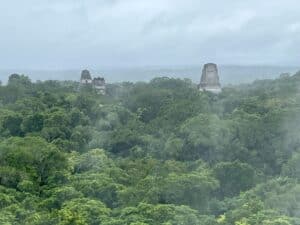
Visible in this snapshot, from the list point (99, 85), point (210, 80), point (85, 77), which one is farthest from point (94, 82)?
point (210, 80)

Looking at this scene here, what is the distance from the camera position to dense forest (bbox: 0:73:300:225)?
22469 mm

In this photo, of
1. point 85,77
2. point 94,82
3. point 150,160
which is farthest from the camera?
point 85,77

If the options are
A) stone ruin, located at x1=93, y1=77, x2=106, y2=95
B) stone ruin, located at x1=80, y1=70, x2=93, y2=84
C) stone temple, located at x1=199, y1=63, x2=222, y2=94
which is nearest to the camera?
stone temple, located at x1=199, y1=63, x2=222, y2=94

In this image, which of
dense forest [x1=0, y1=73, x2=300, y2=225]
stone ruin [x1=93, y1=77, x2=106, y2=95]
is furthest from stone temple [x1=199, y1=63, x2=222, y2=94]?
dense forest [x1=0, y1=73, x2=300, y2=225]

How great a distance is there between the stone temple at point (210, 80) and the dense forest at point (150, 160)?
8.53 metres

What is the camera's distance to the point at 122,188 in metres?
25.6

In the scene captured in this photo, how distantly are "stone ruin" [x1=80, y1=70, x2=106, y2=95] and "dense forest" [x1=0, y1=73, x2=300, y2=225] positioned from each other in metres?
9.10

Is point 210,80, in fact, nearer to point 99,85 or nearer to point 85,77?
point 99,85

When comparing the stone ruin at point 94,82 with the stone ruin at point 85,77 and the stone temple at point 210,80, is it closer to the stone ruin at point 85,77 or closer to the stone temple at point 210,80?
the stone ruin at point 85,77

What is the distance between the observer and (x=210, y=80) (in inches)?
2288

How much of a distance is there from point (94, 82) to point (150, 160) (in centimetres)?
2920

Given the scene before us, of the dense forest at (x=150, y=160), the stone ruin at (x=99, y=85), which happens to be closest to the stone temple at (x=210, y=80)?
the stone ruin at (x=99, y=85)

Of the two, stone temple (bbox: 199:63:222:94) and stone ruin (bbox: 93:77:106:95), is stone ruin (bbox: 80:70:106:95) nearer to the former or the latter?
stone ruin (bbox: 93:77:106:95)

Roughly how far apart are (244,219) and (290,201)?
10.0 ft
